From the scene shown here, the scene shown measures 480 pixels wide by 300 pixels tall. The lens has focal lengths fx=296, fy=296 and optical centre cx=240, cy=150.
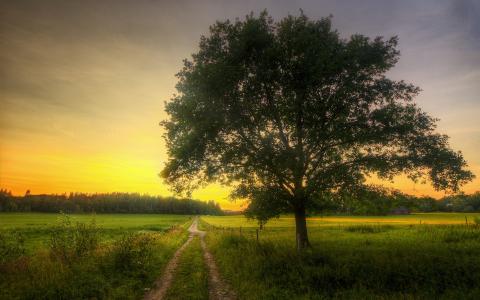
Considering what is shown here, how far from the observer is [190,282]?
44.4 feet

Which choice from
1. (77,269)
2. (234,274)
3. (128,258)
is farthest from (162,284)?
(77,269)

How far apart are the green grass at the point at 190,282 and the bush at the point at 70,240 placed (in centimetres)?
530

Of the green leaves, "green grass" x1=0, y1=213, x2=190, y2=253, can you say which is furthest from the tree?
"green grass" x1=0, y1=213, x2=190, y2=253

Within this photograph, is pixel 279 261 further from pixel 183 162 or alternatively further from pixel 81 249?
pixel 81 249

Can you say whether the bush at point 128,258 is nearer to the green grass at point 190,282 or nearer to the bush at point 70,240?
the bush at point 70,240

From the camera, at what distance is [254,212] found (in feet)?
67.4

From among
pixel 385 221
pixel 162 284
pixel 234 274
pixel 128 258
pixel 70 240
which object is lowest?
pixel 385 221

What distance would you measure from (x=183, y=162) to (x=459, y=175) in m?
16.6

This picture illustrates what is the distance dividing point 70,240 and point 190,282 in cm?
783

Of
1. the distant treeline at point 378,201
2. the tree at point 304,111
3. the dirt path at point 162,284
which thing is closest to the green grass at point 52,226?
the dirt path at point 162,284

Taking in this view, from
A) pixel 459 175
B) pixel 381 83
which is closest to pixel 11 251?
Answer: pixel 381 83

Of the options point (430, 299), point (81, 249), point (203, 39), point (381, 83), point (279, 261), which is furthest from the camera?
point (203, 39)

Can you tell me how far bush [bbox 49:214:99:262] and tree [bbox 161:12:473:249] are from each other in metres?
6.83

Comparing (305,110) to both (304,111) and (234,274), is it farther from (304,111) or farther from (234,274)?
(234,274)
